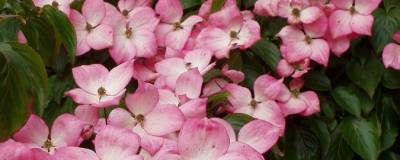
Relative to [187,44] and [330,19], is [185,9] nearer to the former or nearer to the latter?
[187,44]

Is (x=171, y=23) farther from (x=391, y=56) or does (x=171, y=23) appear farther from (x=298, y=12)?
(x=391, y=56)

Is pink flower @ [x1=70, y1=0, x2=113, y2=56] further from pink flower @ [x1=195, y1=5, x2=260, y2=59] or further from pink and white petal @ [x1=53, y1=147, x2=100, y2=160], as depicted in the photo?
pink and white petal @ [x1=53, y1=147, x2=100, y2=160]

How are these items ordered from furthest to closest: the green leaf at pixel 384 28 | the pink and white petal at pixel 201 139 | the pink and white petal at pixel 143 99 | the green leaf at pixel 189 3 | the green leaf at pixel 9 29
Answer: the green leaf at pixel 189 3
the green leaf at pixel 384 28
the green leaf at pixel 9 29
the pink and white petal at pixel 143 99
the pink and white petal at pixel 201 139

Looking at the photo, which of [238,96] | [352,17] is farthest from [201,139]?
[352,17]

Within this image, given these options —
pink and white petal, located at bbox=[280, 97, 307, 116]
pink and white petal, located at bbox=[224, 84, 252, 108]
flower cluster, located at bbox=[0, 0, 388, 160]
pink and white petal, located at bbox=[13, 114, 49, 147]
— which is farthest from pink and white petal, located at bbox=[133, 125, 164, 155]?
pink and white petal, located at bbox=[280, 97, 307, 116]

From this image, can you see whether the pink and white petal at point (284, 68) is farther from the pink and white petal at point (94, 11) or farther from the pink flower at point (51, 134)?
the pink flower at point (51, 134)

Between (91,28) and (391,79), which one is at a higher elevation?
(91,28)

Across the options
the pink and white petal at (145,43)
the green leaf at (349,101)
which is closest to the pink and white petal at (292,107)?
the green leaf at (349,101)
